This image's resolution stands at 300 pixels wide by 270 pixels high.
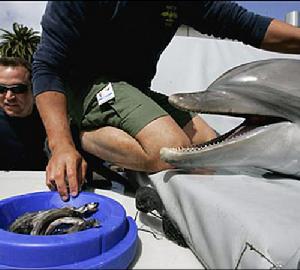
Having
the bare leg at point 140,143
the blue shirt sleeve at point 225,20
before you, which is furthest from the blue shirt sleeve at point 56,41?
the blue shirt sleeve at point 225,20

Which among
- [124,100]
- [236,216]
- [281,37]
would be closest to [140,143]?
[124,100]

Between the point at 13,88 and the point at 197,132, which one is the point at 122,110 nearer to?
the point at 197,132

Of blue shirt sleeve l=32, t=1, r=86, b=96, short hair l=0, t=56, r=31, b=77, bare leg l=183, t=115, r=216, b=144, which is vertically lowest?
bare leg l=183, t=115, r=216, b=144

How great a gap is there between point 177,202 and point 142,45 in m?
0.89

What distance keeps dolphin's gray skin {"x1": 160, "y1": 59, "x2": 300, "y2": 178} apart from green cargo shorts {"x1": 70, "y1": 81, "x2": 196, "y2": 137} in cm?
23

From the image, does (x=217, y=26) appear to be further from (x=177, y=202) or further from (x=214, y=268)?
(x=214, y=268)

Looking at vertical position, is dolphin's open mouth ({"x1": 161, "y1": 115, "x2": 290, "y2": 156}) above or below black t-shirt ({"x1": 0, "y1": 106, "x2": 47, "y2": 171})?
above

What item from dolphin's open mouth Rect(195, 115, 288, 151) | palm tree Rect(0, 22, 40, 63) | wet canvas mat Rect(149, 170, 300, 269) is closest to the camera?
wet canvas mat Rect(149, 170, 300, 269)

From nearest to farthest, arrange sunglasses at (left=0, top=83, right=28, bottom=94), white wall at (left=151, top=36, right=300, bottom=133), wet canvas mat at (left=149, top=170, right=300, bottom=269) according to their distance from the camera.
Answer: wet canvas mat at (left=149, top=170, right=300, bottom=269) → sunglasses at (left=0, top=83, right=28, bottom=94) → white wall at (left=151, top=36, right=300, bottom=133)

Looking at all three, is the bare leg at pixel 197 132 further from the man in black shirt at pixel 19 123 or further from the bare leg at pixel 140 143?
the man in black shirt at pixel 19 123

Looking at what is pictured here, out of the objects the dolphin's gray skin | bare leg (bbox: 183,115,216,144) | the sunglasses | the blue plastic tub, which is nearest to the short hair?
the sunglasses

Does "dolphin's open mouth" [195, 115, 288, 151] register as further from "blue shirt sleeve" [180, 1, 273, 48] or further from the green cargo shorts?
"blue shirt sleeve" [180, 1, 273, 48]

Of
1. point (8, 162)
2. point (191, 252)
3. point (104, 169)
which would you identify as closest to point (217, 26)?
point (104, 169)

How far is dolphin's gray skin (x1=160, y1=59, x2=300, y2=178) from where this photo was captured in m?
1.46
